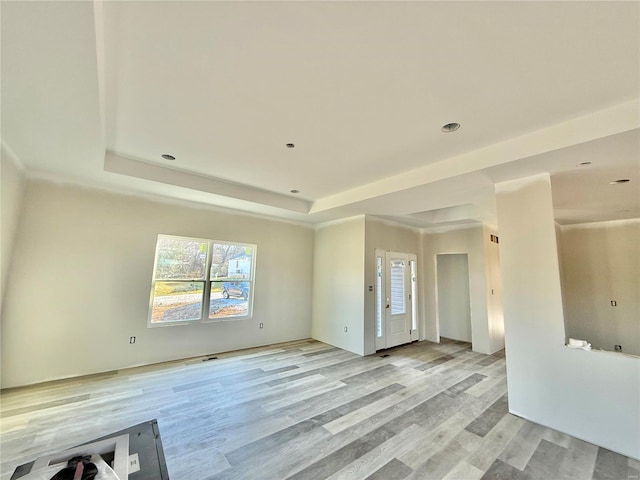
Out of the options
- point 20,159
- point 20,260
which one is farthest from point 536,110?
point 20,260

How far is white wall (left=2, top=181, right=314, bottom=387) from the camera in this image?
356 centimetres

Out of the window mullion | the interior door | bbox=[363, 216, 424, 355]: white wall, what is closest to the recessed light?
bbox=[363, 216, 424, 355]: white wall

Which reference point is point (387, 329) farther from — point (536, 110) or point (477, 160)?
point (536, 110)

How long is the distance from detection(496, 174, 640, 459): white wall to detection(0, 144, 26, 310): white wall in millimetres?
5808

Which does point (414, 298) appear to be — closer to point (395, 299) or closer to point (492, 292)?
point (395, 299)

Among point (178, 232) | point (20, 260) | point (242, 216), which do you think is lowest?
point (20, 260)

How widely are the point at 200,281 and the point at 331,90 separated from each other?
166 inches

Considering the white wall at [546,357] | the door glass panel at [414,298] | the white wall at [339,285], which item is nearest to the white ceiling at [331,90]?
the white wall at [546,357]

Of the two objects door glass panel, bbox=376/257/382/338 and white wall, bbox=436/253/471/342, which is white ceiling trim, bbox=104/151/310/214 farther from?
white wall, bbox=436/253/471/342

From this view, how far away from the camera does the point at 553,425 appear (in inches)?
109

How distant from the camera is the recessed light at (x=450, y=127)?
255cm

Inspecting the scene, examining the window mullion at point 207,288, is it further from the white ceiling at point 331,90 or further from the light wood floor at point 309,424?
the white ceiling at point 331,90

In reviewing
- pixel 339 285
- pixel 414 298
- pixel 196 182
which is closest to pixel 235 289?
pixel 339 285

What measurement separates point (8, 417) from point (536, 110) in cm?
601
